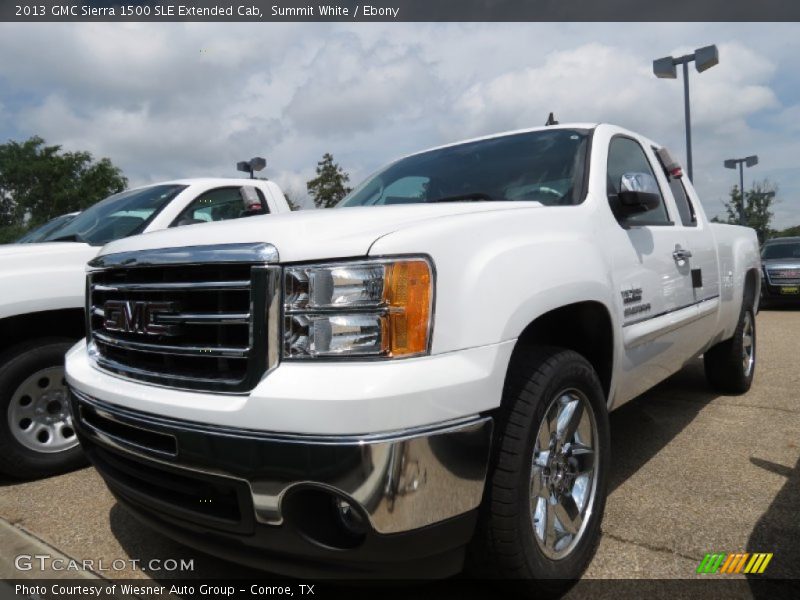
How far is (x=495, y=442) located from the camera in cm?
179

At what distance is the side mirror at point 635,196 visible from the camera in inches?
102

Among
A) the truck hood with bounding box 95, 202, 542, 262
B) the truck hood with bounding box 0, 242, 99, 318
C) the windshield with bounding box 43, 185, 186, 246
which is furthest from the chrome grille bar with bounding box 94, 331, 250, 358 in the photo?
the windshield with bounding box 43, 185, 186, 246

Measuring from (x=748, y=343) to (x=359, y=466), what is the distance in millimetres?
4418

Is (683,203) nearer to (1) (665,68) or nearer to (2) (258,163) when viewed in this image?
(2) (258,163)

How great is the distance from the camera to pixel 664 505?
8.79 feet

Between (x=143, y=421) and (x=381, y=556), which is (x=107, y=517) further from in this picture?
(x=381, y=556)

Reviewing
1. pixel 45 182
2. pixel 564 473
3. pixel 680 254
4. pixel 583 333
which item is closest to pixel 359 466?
pixel 564 473

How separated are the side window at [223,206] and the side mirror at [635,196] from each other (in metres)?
2.43

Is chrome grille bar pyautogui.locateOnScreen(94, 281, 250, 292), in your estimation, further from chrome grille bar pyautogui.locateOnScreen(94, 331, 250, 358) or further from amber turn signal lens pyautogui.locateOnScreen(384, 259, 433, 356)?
amber turn signal lens pyautogui.locateOnScreen(384, 259, 433, 356)

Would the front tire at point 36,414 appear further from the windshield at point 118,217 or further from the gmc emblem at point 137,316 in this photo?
the gmc emblem at point 137,316

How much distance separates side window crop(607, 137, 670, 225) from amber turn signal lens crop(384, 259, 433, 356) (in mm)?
1458

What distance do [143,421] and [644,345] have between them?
214 cm

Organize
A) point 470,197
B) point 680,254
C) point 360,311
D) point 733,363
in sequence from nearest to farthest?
point 360,311
point 470,197
point 680,254
point 733,363

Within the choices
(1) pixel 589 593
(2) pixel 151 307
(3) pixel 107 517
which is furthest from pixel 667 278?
(3) pixel 107 517
